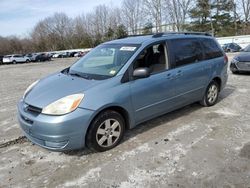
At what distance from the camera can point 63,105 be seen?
11.5ft

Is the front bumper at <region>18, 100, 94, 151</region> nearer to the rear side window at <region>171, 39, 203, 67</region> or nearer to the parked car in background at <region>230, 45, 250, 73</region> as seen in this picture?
the rear side window at <region>171, 39, 203, 67</region>

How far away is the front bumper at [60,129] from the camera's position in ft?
11.2

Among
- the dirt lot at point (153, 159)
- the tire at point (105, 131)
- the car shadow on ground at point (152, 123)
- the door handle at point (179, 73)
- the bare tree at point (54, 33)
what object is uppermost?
the bare tree at point (54, 33)

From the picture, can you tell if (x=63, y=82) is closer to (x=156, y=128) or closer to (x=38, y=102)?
(x=38, y=102)

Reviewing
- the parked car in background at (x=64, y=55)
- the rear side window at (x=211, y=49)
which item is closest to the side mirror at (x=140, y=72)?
the rear side window at (x=211, y=49)

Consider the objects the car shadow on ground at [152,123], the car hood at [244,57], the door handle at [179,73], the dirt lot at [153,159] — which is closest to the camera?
the dirt lot at [153,159]

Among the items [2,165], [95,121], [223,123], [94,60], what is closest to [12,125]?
[2,165]

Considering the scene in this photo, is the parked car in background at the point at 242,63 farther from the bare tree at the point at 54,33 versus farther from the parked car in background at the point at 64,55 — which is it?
the bare tree at the point at 54,33

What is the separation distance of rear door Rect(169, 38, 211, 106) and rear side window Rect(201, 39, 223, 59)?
0.20m

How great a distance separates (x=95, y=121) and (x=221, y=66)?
369 centimetres

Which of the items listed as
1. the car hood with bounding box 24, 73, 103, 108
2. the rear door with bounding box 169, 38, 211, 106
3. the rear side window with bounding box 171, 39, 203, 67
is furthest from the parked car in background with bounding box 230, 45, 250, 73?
the car hood with bounding box 24, 73, 103, 108

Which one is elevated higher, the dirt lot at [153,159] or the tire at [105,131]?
the tire at [105,131]

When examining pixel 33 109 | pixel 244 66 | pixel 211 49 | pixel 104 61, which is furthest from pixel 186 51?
pixel 244 66

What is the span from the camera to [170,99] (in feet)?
15.6
